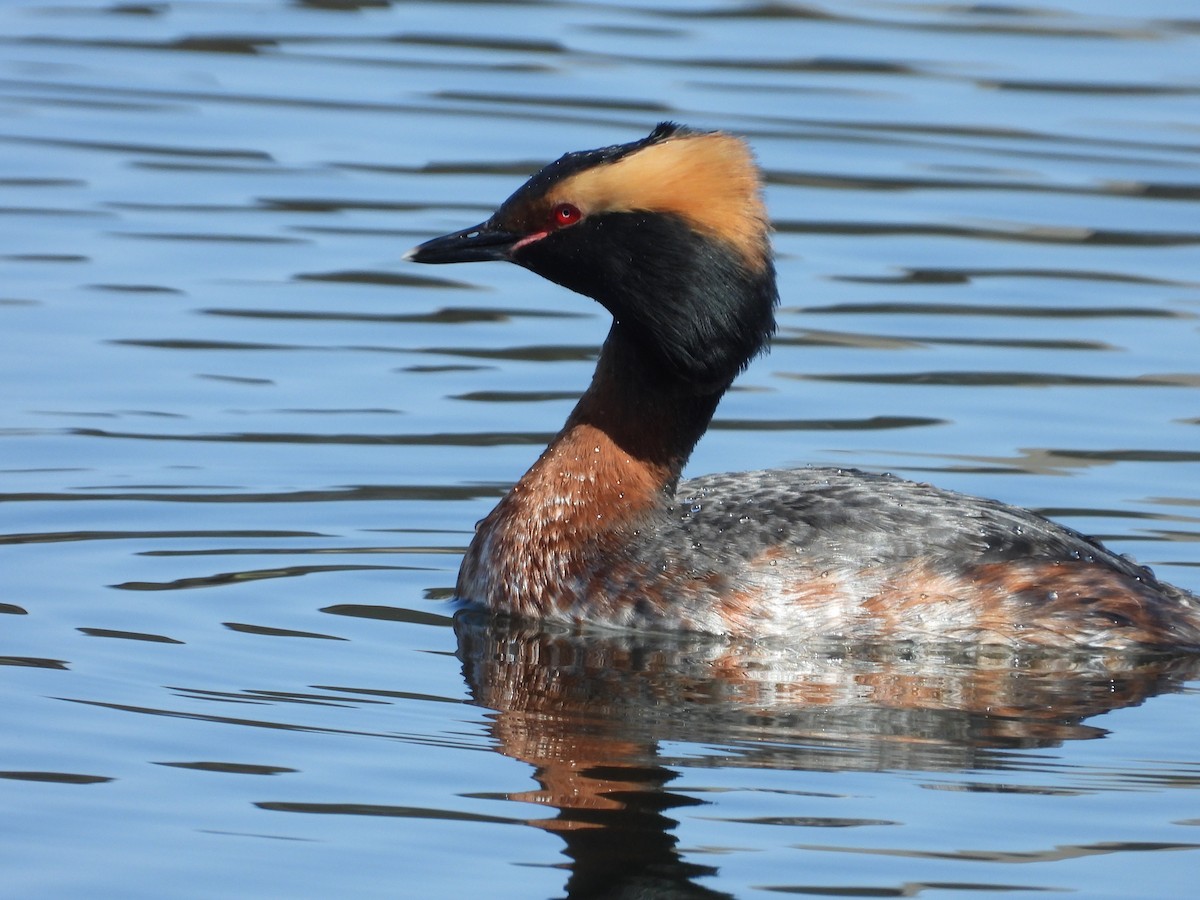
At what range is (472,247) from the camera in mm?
9305

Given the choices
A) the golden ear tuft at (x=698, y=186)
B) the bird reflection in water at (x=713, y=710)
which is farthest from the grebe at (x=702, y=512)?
the bird reflection in water at (x=713, y=710)

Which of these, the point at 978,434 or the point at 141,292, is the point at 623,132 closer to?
the point at 141,292

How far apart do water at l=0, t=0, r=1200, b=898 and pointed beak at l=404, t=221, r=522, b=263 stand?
1.23m

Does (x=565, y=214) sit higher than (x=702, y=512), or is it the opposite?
(x=565, y=214)

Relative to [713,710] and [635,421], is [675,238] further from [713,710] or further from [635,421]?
[713,710]

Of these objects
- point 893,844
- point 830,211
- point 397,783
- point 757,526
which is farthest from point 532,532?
point 830,211

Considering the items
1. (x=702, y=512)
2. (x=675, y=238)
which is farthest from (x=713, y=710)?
(x=675, y=238)

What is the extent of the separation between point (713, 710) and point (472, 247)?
2214 mm

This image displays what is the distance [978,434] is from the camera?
11.4 metres

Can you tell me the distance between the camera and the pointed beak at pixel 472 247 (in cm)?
929

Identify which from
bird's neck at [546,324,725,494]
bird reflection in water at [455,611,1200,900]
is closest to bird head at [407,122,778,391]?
bird's neck at [546,324,725,494]

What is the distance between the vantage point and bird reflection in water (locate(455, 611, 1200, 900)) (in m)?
6.92

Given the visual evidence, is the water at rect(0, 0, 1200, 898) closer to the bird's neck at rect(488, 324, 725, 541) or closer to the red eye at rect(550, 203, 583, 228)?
the bird's neck at rect(488, 324, 725, 541)

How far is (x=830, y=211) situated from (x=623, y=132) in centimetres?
163
